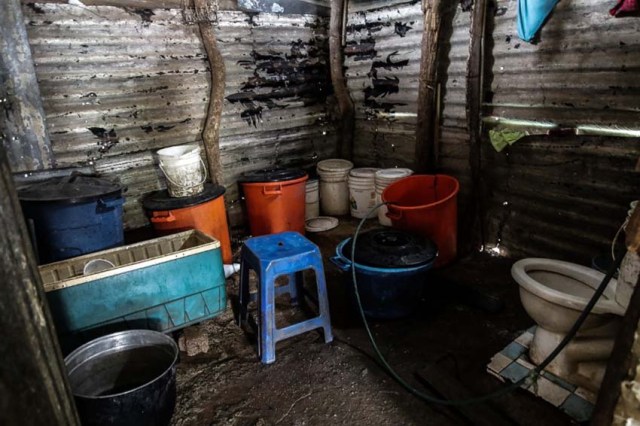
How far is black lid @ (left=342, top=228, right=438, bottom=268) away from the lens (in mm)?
3055

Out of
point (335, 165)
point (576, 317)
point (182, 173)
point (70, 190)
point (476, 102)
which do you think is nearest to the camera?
point (576, 317)

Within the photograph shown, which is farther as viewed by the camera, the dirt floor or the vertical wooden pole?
the vertical wooden pole

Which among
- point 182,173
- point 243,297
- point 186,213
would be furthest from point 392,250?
point 182,173

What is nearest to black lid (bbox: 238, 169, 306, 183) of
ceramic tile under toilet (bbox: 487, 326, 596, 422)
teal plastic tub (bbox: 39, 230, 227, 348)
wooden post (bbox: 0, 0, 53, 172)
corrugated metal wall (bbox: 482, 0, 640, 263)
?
teal plastic tub (bbox: 39, 230, 227, 348)

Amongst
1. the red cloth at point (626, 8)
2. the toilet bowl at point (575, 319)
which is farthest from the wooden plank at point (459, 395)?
the red cloth at point (626, 8)

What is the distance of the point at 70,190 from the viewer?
3.12 m

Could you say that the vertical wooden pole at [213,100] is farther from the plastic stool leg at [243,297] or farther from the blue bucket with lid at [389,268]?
the blue bucket with lid at [389,268]

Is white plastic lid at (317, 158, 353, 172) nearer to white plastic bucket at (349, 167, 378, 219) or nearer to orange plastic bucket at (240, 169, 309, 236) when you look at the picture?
white plastic bucket at (349, 167, 378, 219)

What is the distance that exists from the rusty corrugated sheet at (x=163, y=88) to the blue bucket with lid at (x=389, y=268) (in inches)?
103

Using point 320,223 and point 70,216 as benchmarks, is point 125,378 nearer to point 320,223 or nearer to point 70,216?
point 70,216

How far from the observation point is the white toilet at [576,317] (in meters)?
2.23

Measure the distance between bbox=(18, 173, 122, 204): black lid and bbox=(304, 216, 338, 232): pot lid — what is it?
8.60ft

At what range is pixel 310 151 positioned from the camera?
19.3 feet

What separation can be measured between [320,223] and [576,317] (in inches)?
140
